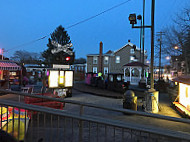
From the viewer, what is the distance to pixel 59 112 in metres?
2.48

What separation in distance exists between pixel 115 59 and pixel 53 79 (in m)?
22.6

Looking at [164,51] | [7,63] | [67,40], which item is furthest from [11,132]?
[67,40]

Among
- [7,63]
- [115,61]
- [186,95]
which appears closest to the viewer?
[186,95]

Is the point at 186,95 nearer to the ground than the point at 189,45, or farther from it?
nearer to the ground

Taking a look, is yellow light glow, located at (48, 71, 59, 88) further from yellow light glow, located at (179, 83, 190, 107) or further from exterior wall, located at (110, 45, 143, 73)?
exterior wall, located at (110, 45, 143, 73)

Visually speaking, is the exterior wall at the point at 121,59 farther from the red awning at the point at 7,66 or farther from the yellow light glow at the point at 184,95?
the yellow light glow at the point at 184,95

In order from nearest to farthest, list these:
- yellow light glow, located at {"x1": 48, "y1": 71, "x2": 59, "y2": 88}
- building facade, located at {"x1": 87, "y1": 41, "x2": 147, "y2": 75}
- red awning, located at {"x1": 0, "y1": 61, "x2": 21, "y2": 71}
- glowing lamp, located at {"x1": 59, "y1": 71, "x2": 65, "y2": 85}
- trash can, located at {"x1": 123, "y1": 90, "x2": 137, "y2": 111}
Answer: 1. trash can, located at {"x1": 123, "y1": 90, "x2": 137, "y2": 111}
2. yellow light glow, located at {"x1": 48, "y1": 71, "x2": 59, "y2": 88}
3. glowing lamp, located at {"x1": 59, "y1": 71, "x2": 65, "y2": 85}
4. red awning, located at {"x1": 0, "y1": 61, "x2": 21, "y2": 71}
5. building facade, located at {"x1": 87, "y1": 41, "x2": 147, "y2": 75}

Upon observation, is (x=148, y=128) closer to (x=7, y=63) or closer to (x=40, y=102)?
(x=40, y=102)

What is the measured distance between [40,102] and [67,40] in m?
36.4

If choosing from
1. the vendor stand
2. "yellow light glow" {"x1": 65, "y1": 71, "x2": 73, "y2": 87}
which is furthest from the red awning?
the vendor stand

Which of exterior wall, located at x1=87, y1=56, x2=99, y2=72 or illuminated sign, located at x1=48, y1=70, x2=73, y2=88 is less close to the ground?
exterior wall, located at x1=87, y1=56, x2=99, y2=72

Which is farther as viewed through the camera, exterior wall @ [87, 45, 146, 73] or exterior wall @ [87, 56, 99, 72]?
exterior wall @ [87, 56, 99, 72]

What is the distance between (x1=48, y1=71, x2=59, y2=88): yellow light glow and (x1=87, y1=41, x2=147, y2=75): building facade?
1981 centimetres

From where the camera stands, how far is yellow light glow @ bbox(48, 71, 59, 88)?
37.0 ft
